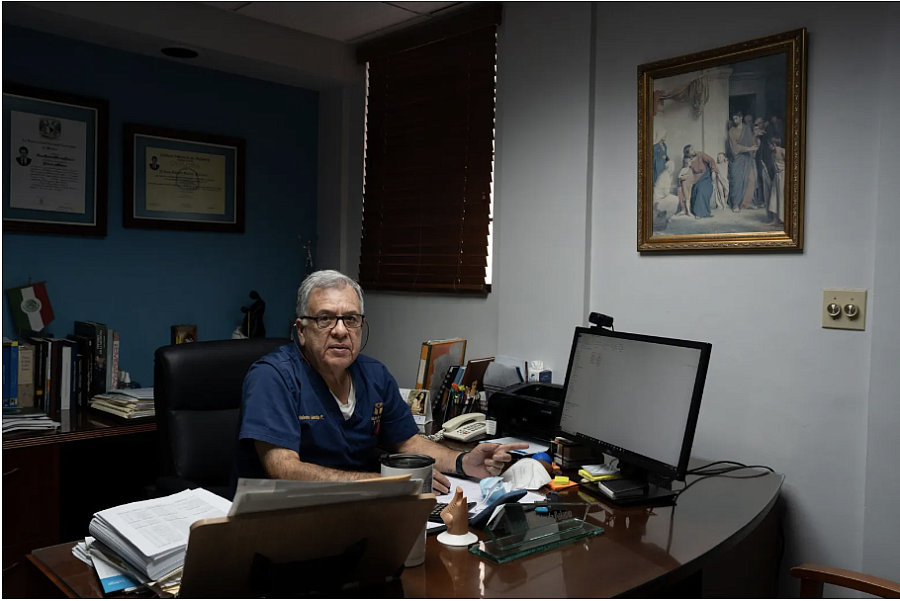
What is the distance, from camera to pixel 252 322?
3.61 metres

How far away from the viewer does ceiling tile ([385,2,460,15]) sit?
303 cm

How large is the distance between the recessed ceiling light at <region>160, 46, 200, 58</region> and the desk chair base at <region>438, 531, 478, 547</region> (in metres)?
2.67

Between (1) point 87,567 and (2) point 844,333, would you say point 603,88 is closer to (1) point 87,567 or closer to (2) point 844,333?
(2) point 844,333

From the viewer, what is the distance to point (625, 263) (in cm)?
255

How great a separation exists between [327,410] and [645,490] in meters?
0.86

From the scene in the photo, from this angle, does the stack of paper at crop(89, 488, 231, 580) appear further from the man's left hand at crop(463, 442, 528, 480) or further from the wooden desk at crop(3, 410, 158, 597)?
the wooden desk at crop(3, 410, 158, 597)

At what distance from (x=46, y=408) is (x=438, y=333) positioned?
1.71 meters

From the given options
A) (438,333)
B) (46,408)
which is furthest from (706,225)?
(46,408)

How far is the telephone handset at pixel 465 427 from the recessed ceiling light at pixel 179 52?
2122 mm

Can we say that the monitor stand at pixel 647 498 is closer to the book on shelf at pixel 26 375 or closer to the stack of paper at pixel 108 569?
the stack of paper at pixel 108 569

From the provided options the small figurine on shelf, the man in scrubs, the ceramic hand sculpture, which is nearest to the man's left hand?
the man in scrubs

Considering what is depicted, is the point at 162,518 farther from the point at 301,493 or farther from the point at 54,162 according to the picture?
the point at 54,162

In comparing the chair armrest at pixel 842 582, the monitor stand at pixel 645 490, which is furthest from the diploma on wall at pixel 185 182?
the chair armrest at pixel 842 582

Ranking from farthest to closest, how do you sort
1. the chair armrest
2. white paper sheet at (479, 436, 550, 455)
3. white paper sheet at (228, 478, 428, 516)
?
white paper sheet at (479, 436, 550, 455), the chair armrest, white paper sheet at (228, 478, 428, 516)
